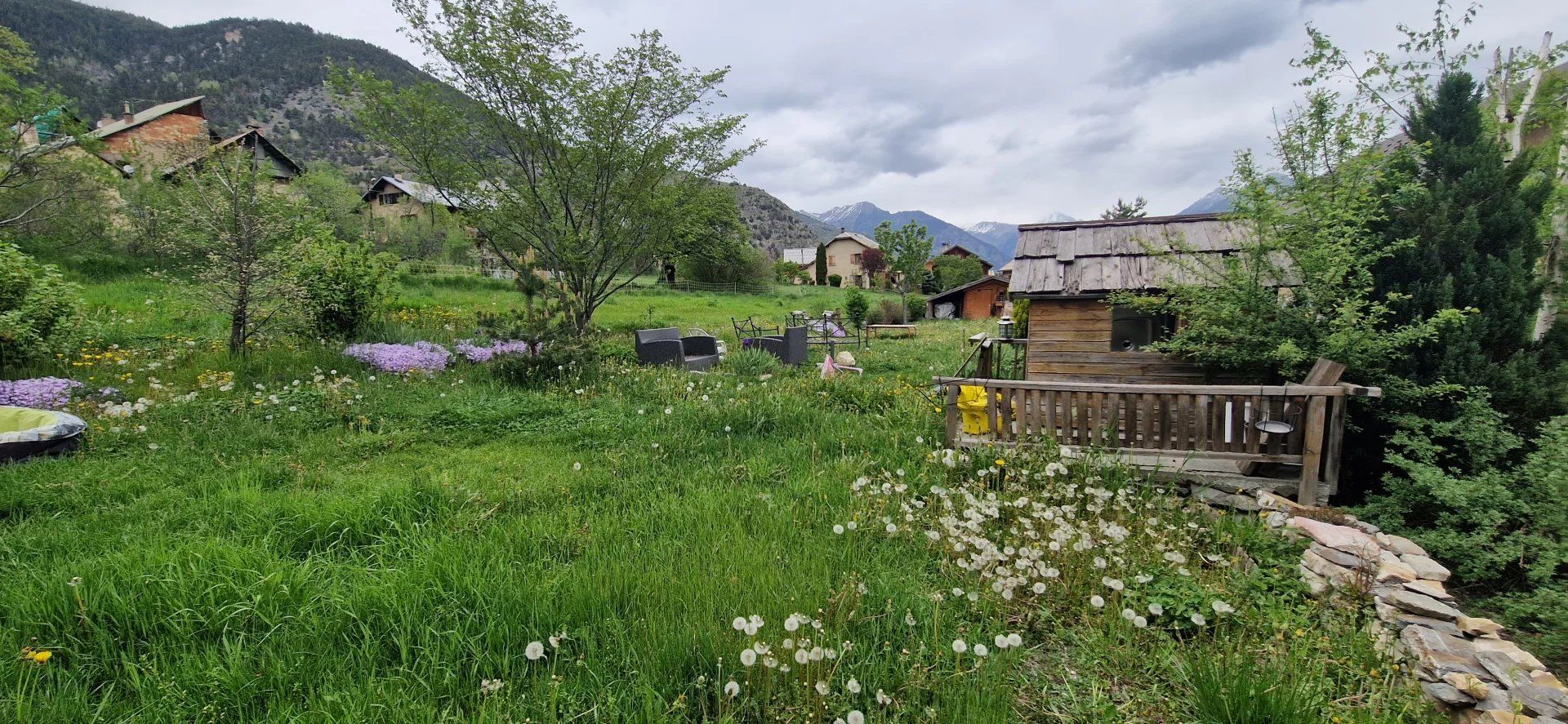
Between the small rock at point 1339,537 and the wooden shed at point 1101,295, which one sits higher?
the wooden shed at point 1101,295

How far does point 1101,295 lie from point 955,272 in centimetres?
5116

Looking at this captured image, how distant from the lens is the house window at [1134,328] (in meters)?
9.48

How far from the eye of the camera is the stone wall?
101 inches

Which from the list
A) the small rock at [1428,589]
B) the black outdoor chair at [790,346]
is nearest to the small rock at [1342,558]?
the small rock at [1428,589]

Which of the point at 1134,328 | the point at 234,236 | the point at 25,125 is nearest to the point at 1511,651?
the point at 1134,328

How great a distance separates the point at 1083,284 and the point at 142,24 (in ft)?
611

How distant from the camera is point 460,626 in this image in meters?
2.74

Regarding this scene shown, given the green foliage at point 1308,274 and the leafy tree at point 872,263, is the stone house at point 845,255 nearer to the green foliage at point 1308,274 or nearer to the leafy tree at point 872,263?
the leafy tree at point 872,263

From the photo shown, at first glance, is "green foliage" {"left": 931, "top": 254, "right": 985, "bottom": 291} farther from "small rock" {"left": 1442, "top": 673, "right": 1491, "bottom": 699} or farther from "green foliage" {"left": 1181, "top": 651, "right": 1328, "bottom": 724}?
"green foliage" {"left": 1181, "top": 651, "right": 1328, "bottom": 724}

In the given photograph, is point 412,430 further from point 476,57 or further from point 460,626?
point 476,57

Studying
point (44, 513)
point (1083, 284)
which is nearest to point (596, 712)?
point (44, 513)

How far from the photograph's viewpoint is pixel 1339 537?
4102 millimetres

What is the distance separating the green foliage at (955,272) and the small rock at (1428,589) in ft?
183

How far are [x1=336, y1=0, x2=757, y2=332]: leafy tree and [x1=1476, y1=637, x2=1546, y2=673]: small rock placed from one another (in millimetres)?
10362
